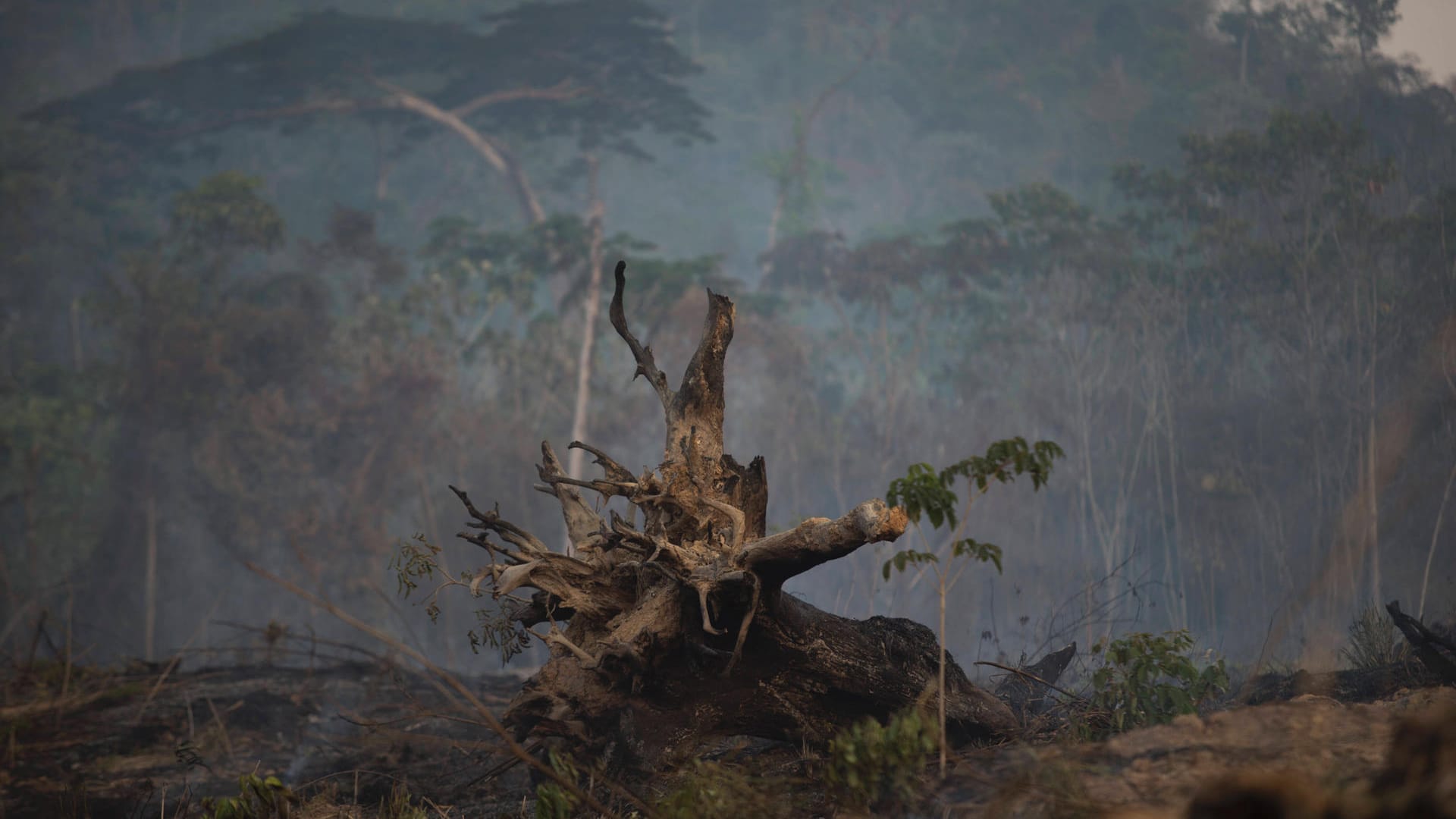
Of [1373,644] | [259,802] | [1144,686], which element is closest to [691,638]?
[259,802]

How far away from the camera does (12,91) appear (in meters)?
27.0

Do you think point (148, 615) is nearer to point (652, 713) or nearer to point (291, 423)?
point (291, 423)

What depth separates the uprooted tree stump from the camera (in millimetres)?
4117

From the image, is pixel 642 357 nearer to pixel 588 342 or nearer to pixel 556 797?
pixel 556 797

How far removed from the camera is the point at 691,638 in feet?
14.1

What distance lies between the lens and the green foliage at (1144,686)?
15.4 feet

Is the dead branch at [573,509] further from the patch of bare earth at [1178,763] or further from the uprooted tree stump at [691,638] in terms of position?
the patch of bare earth at [1178,763]

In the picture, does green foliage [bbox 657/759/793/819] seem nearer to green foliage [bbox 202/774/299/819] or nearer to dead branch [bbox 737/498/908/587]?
dead branch [bbox 737/498/908/587]

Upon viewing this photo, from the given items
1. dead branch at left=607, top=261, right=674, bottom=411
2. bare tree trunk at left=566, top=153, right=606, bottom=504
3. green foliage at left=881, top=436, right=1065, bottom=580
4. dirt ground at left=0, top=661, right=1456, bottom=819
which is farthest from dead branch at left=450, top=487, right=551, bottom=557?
bare tree trunk at left=566, top=153, right=606, bottom=504

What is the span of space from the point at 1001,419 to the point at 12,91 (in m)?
30.5

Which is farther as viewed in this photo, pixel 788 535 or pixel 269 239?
pixel 269 239

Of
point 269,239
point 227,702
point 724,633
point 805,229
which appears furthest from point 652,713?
point 805,229

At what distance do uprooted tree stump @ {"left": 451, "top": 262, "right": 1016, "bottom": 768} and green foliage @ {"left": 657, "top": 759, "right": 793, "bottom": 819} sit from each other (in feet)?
1.85

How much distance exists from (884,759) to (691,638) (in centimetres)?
134
